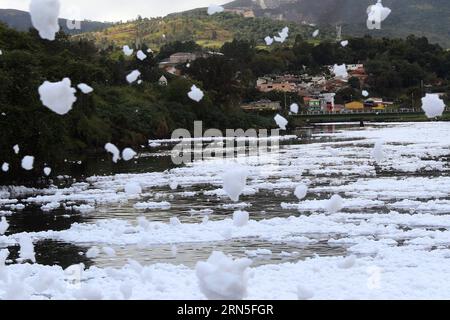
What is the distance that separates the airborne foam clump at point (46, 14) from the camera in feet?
47.0

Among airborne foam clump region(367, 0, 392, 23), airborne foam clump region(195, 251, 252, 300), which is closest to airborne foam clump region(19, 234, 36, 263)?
airborne foam clump region(195, 251, 252, 300)

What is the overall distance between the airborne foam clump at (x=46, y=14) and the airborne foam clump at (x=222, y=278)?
20.5 feet

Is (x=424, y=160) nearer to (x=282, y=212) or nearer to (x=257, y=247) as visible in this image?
(x=282, y=212)

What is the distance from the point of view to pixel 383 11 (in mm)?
21500

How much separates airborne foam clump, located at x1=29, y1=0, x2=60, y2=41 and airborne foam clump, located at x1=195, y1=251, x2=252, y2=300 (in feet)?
20.5

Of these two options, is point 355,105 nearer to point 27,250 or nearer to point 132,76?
point 132,76

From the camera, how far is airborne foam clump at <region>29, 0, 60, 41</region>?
47.0 feet

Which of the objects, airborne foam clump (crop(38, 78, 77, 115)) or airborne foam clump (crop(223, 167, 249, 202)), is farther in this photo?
airborne foam clump (crop(223, 167, 249, 202))

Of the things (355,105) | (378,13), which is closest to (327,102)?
(355,105)

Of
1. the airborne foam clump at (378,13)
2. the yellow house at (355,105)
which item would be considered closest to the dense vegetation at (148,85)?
the yellow house at (355,105)

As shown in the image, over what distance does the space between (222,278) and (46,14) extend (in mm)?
6651

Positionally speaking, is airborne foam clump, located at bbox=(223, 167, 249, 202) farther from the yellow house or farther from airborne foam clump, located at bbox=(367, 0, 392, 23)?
the yellow house

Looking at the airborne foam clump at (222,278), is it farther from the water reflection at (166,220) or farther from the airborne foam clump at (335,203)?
the airborne foam clump at (335,203)
